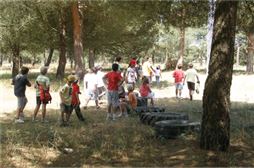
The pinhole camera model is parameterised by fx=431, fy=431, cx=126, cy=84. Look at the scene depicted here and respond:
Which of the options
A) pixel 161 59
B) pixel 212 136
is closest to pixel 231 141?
pixel 212 136

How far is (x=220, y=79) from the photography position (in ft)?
30.1

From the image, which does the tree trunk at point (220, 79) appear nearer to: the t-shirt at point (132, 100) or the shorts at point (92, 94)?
the t-shirt at point (132, 100)

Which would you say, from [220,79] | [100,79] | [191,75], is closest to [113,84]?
[100,79]

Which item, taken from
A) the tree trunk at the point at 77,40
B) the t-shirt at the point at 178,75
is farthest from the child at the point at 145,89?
the tree trunk at the point at 77,40

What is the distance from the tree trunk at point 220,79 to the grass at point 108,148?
0.36 meters

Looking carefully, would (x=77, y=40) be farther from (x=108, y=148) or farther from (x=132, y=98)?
(x=108, y=148)

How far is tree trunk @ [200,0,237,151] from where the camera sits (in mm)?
9141

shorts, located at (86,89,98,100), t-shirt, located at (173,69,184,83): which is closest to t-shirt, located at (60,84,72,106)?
shorts, located at (86,89,98,100)

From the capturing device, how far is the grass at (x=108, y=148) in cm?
884

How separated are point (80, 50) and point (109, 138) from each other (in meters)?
19.3

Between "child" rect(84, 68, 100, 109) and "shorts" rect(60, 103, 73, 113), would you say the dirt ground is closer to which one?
"child" rect(84, 68, 100, 109)

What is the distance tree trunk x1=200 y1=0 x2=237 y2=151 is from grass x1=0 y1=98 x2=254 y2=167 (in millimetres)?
363

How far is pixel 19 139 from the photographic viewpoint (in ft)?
33.3

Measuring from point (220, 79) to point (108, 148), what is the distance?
2881 mm
